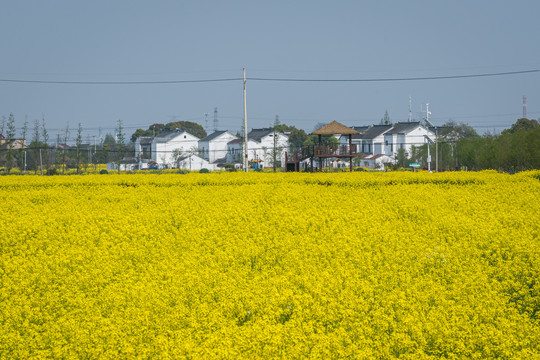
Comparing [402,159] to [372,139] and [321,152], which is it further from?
[321,152]

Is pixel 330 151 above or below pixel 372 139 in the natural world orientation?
below

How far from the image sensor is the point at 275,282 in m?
7.19

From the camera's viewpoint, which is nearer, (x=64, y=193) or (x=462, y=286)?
(x=462, y=286)

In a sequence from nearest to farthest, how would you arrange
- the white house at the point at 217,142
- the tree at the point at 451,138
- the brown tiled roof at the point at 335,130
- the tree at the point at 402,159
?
the brown tiled roof at the point at 335,130
the tree at the point at 451,138
the tree at the point at 402,159
the white house at the point at 217,142

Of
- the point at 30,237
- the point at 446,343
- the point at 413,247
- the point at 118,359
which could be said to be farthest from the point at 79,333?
the point at 30,237

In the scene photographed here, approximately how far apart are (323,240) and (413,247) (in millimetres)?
1636

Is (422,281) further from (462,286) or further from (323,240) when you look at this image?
(323,240)

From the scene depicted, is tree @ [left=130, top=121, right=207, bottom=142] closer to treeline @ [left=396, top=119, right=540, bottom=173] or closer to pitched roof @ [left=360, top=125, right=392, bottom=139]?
pitched roof @ [left=360, top=125, right=392, bottom=139]

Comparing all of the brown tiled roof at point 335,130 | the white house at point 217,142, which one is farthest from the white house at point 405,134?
the brown tiled roof at point 335,130

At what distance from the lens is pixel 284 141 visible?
85.2 m

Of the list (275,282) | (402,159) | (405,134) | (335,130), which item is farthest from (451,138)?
(275,282)

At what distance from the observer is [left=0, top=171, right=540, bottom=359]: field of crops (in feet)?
18.4

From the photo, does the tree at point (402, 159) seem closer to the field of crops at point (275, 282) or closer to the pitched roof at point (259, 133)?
the pitched roof at point (259, 133)

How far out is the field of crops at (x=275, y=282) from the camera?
5.62 meters
